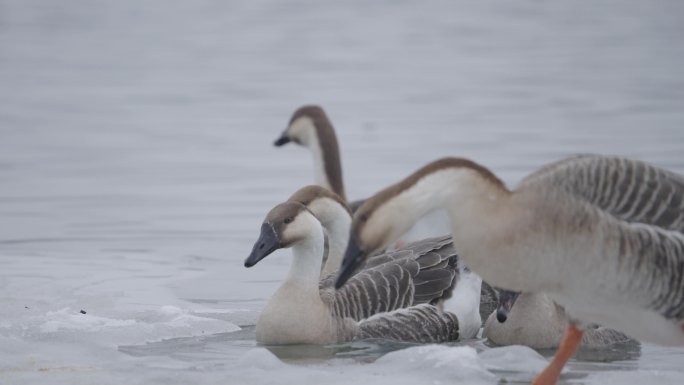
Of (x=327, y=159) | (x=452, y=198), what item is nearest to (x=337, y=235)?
(x=327, y=159)

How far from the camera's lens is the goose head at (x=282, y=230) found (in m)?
9.18

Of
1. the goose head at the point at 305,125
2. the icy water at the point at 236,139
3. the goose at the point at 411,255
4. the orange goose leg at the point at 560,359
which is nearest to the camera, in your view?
the orange goose leg at the point at 560,359

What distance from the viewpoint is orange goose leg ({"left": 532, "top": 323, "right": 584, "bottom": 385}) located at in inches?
285

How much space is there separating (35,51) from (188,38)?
5958 millimetres

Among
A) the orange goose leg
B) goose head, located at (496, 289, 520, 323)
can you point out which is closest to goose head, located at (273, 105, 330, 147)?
goose head, located at (496, 289, 520, 323)

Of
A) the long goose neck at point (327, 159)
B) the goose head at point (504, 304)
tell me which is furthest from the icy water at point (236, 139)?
the long goose neck at point (327, 159)

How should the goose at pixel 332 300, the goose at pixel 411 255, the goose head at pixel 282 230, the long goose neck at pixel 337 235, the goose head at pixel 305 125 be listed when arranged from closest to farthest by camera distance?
the goose at pixel 332 300 < the goose head at pixel 282 230 < the goose at pixel 411 255 < the long goose neck at pixel 337 235 < the goose head at pixel 305 125

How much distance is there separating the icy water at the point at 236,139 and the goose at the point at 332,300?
6.8 inches

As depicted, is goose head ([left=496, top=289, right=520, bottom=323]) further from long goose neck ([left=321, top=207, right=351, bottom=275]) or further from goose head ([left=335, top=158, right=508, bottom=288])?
goose head ([left=335, top=158, right=508, bottom=288])

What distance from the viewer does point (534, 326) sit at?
913cm

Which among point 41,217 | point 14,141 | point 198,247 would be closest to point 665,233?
point 198,247

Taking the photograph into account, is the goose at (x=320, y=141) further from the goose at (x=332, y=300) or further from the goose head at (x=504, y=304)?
the goose head at (x=504, y=304)

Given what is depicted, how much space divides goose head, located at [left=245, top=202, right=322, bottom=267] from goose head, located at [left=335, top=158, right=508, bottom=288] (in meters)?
2.63

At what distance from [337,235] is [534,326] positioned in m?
2.07
